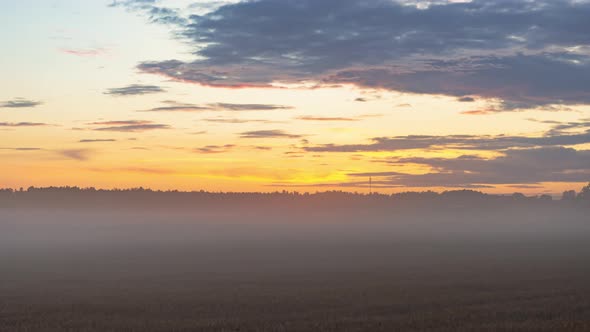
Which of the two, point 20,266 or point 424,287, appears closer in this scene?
point 424,287

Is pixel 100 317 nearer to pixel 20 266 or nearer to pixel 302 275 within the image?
pixel 302 275

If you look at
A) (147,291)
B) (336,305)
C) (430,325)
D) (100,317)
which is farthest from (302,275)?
(430,325)

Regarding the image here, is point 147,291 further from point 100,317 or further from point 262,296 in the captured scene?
point 100,317

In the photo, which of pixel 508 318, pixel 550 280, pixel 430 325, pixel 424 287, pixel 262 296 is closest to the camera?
pixel 430 325

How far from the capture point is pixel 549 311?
31281mm

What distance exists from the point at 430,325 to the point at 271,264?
5052 centimetres

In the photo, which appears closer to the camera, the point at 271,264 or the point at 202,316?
the point at 202,316

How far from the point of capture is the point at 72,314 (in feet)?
113

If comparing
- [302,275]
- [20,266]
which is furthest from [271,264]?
[20,266]

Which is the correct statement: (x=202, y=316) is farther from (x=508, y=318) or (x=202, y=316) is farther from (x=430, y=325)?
(x=508, y=318)

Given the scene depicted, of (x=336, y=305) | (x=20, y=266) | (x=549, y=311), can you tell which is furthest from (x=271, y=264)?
(x=549, y=311)

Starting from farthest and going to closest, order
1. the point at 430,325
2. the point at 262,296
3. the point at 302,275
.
Answer: the point at 302,275 < the point at 262,296 < the point at 430,325

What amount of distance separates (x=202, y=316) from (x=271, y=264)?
44.6m

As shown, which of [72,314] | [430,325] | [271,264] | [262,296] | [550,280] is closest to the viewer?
[430,325]
